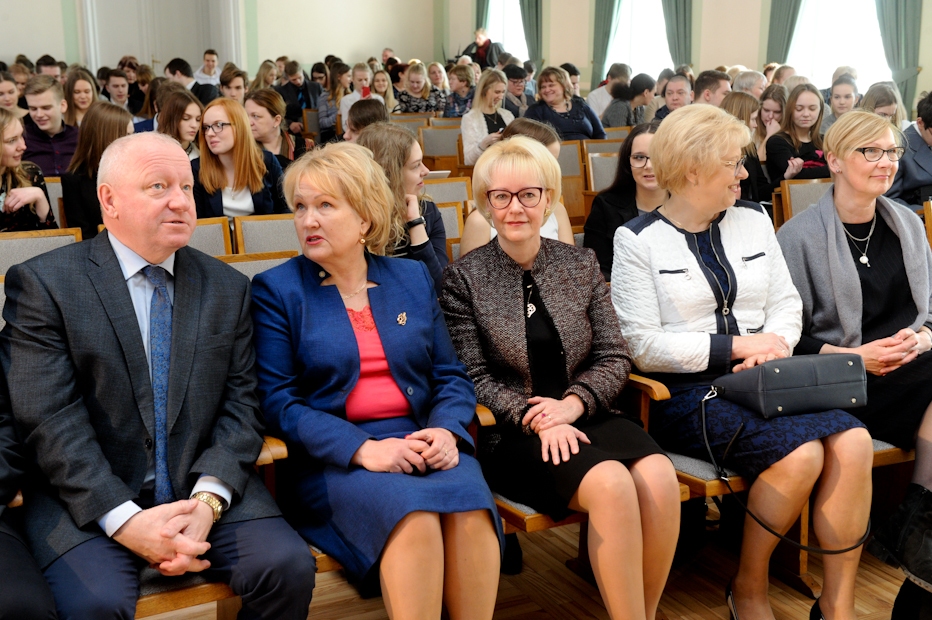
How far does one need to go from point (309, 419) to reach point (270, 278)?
36cm

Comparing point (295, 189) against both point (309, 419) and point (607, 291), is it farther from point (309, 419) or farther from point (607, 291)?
point (607, 291)

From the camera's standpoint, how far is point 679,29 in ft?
39.9

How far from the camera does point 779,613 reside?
7.91 ft

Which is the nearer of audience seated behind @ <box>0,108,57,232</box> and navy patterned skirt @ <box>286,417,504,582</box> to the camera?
navy patterned skirt @ <box>286,417,504,582</box>

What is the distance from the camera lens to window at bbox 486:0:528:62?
15.8 metres

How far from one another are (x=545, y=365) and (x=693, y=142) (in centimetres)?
77

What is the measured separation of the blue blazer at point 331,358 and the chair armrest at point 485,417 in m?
0.04

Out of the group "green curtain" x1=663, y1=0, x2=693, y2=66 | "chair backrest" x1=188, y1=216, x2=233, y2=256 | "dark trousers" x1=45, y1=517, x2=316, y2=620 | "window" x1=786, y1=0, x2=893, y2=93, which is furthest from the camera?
"green curtain" x1=663, y1=0, x2=693, y2=66

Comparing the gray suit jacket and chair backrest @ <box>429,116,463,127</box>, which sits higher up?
chair backrest @ <box>429,116,463,127</box>

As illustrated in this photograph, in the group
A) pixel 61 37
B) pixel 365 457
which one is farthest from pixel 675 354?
pixel 61 37

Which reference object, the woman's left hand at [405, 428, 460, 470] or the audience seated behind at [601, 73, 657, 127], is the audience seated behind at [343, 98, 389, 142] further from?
the audience seated behind at [601, 73, 657, 127]

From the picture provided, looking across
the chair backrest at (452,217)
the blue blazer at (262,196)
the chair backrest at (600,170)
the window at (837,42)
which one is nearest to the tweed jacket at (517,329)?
the chair backrest at (452,217)

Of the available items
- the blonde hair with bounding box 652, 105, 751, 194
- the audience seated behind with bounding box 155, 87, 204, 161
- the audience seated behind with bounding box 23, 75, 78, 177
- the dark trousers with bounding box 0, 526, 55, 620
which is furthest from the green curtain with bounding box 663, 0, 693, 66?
the dark trousers with bounding box 0, 526, 55, 620

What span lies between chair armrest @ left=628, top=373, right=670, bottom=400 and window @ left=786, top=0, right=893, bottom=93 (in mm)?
9035
